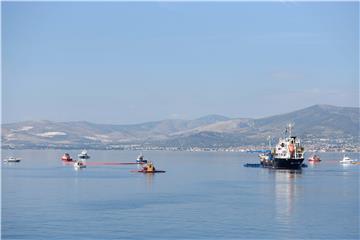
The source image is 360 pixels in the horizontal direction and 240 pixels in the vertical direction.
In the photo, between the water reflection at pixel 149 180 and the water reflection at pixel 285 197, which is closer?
the water reflection at pixel 285 197

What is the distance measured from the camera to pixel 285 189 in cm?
7788

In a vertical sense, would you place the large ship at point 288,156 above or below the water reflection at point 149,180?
above

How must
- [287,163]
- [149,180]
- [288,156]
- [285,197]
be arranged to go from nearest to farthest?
[285,197] < [149,180] < [287,163] < [288,156]

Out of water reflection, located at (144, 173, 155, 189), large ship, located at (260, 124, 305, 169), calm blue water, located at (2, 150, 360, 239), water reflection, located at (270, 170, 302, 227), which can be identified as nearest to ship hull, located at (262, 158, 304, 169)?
large ship, located at (260, 124, 305, 169)

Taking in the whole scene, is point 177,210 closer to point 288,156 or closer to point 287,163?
point 287,163

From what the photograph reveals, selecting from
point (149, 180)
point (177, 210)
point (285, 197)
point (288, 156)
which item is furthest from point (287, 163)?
point (177, 210)

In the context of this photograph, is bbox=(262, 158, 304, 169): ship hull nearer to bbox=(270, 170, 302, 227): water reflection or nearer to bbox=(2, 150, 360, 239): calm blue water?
bbox=(270, 170, 302, 227): water reflection

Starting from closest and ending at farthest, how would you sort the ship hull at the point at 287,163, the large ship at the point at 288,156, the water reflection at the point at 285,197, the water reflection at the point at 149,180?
the water reflection at the point at 285,197, the water reflection at the point at 149,180, the ship hull at the point at 287,163, the large ship at the point at 288,156

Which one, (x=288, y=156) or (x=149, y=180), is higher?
(x=288, y=156)

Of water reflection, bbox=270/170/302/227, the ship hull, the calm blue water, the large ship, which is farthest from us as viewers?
the large ship

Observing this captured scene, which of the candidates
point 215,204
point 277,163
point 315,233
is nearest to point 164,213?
point 215,204

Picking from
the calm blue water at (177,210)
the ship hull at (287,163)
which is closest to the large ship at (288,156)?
the ship hull at (287,163)

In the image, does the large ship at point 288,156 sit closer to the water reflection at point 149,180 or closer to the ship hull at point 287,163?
the ship hull at point 287,163

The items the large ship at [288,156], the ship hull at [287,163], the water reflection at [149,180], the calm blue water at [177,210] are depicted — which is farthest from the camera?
the large ship at [288,156]
